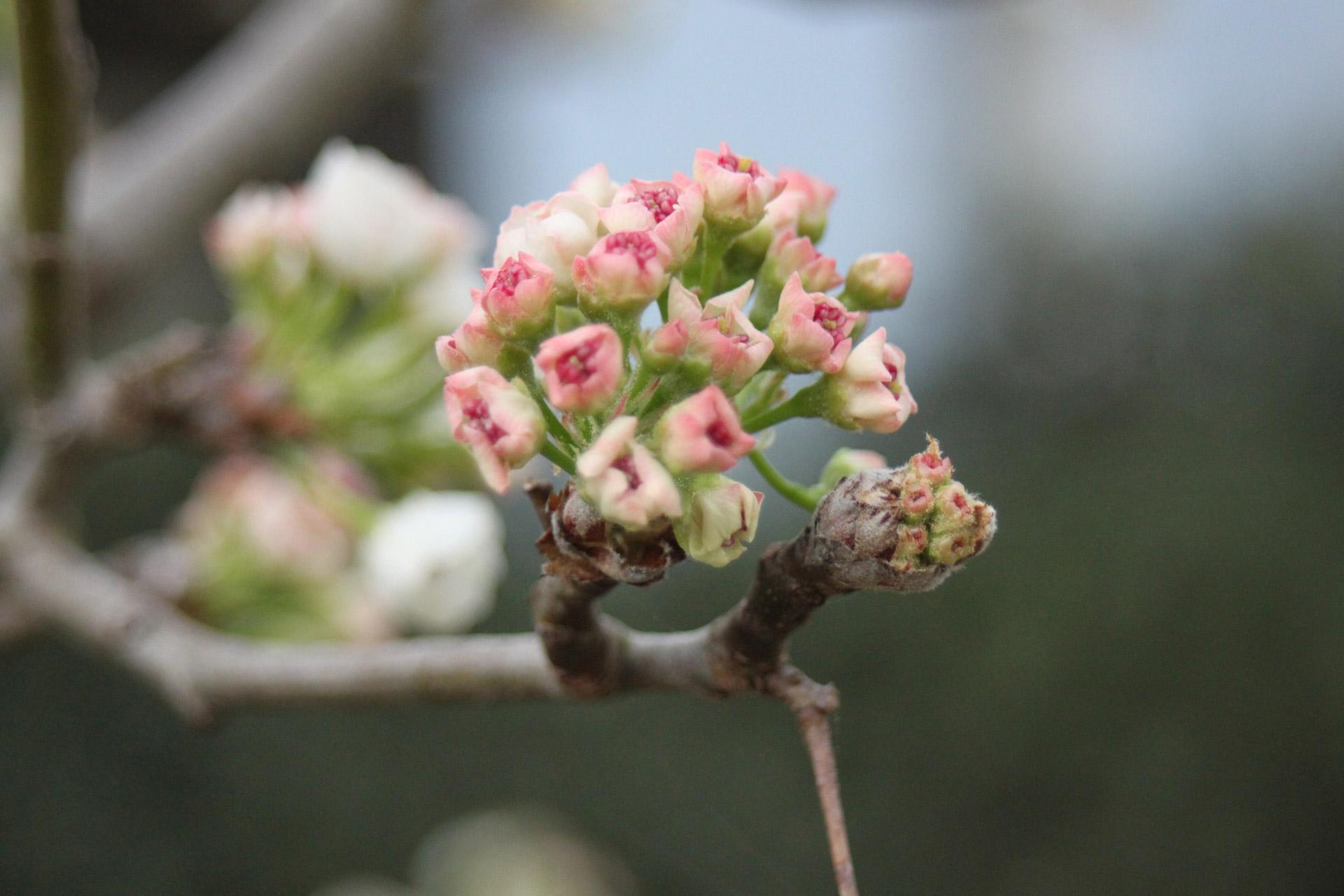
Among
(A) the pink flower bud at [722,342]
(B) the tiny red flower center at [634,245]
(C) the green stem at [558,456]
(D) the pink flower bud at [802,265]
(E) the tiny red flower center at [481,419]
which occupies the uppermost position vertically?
(B) the tiny red flower center at [634,245]

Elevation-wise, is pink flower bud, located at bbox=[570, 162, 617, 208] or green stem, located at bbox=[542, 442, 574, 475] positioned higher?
pink flower bud, located at bbox=[570, 162, 617, 208]

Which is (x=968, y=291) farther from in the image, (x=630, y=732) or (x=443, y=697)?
(x=443, y=697)

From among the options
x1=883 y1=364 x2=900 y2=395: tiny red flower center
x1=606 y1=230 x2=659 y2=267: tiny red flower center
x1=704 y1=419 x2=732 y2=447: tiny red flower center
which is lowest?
x1=704 y1=419 x2=732 y2=447: tiny red flower center

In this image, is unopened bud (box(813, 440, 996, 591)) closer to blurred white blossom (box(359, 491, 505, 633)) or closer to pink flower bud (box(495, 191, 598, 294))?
pink flower bud (box(495, 191, 598, 294))

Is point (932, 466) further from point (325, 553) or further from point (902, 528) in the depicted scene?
point (325, 553)

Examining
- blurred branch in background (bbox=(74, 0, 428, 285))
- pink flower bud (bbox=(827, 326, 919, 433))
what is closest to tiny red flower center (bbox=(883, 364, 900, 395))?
pink flower bud (bbox=(827, 326, 919, 433))

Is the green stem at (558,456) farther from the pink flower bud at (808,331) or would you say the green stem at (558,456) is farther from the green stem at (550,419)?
the pink flower bud at (808,331)

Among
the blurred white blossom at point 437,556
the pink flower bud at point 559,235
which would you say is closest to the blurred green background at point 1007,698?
the blurred white blossom at point 437,556
